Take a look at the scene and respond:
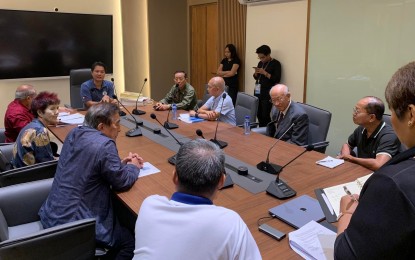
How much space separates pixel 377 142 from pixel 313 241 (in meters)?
1.36

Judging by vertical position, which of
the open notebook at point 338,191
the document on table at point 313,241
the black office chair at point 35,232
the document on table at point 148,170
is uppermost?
the open notebook at point 338,191

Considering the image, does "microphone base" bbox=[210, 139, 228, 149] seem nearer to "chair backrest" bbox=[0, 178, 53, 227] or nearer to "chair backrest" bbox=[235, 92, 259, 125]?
"chair backrest" bbox=[235, 92, 259, 125]

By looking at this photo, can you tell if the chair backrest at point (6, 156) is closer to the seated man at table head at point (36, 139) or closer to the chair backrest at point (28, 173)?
the seated man at table head at point (36, 139)

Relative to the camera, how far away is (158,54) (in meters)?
6.74

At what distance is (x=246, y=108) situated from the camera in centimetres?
378

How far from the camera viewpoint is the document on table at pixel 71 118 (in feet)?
11.5

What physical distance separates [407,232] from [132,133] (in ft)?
8.13

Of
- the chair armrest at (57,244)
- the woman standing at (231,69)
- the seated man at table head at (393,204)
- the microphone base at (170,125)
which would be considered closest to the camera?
the seated man at table head at (393,204)

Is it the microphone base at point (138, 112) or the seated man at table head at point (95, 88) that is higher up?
the seated man at table head at point (95, 88)

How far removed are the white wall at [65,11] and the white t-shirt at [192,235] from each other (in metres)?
5.02

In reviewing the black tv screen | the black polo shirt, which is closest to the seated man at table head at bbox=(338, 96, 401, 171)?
the black polo shirt

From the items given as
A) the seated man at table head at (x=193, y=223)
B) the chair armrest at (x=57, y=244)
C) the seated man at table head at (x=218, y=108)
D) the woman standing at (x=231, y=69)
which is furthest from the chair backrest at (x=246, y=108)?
the seated man at table head at (x=193, y=223)

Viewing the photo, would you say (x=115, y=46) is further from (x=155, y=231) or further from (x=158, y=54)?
(x=155, y=231)

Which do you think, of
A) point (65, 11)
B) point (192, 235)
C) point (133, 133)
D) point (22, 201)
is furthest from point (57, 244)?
point (65, 11)
